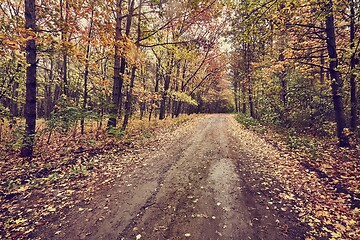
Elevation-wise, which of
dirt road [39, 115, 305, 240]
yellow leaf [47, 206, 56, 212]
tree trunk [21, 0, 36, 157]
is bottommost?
yellow leaf [47, 206, 56, 212]

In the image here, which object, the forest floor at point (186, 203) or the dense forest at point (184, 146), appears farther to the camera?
the dense forest at point (184, 146)

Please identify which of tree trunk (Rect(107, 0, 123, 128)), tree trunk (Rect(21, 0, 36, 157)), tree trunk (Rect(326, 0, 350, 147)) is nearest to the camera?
tree trunk (Rect(21, 0, 36, 157))

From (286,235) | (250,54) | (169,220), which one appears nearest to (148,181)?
(169,220)

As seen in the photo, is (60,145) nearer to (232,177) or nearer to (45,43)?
(45,43)

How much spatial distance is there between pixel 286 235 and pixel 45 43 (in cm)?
887

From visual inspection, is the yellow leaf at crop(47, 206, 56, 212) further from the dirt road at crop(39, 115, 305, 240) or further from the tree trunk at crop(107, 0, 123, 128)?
the tree trunk at crop(107, 0, 123, 128)

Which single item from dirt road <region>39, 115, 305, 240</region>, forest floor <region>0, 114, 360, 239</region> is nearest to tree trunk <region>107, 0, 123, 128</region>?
forest floor <region>0, 114, 360, 239</region>

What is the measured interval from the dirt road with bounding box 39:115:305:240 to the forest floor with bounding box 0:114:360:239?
2 cm

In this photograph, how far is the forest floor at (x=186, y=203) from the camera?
11.6ft

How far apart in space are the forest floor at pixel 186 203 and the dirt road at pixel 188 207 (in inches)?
0.8

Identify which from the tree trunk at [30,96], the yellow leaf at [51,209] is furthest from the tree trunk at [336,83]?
the tree trunk at [30,96]

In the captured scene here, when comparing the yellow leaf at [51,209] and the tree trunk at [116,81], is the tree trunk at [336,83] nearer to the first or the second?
the tree trunk at [116,81]

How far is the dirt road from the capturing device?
349 centimetres

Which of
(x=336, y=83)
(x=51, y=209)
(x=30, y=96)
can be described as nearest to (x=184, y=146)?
(x=51, y=209)
